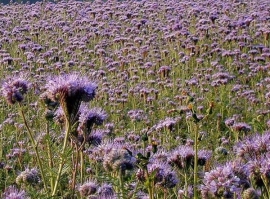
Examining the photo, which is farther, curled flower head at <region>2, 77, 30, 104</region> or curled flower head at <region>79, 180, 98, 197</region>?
curled flower head at <region>79, 180, 98, 197</region>

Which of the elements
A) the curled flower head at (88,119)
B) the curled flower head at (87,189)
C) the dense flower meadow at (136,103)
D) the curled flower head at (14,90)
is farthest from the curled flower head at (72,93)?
the curled flower head at (87,189)

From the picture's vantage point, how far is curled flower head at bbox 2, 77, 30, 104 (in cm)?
319

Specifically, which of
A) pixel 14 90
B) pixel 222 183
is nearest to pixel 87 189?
pixel 14 90

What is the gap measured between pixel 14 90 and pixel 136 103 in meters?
5.05

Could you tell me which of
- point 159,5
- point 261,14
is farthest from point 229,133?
point 159,5

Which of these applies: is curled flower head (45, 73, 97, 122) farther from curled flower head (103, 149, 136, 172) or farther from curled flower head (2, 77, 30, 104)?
curled flower head (2, 77, 30, 104)

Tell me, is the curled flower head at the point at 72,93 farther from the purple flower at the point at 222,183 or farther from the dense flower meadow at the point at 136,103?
the purple flower at the point at 222,183

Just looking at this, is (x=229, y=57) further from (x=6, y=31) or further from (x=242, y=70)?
(x=6, y=31)

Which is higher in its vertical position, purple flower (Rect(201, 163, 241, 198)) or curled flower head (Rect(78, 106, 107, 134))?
curled flower head (Rect(78, 106, 107, 134))

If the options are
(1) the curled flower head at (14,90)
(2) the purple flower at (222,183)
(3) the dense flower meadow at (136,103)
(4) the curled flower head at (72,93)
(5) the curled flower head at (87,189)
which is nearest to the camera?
(2) the purple flower at (222,183)

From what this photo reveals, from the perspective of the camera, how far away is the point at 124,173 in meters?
2.96

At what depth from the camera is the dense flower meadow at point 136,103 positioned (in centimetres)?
287

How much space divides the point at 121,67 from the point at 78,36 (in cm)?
270

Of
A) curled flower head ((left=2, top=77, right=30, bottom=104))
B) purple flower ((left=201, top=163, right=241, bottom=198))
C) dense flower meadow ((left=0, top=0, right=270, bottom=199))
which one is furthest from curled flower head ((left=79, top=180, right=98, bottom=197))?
purple flower ((left=201, top=163, right=241, bottom=198))
